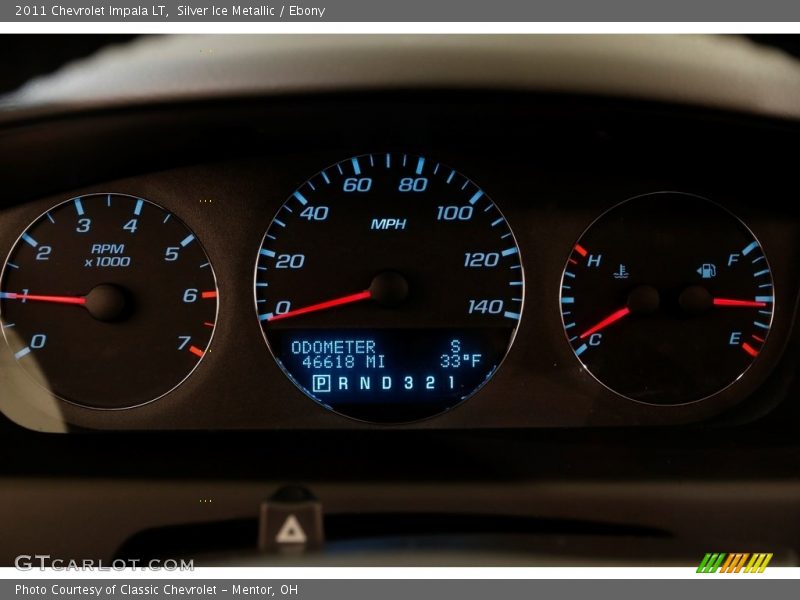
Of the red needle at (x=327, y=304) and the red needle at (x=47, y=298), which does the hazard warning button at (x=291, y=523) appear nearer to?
the red needle at (x=327, y=304)

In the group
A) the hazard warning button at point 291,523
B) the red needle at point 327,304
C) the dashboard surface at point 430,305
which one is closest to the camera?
the hazard warning button at point 291,523

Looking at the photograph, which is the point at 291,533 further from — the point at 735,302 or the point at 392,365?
the point at 735,302

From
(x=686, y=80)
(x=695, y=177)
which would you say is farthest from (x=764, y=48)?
(x=695, y=177)

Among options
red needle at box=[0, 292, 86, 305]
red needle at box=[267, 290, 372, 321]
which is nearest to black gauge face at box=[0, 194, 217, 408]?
red needle at box=[0, 292, 86, 305]

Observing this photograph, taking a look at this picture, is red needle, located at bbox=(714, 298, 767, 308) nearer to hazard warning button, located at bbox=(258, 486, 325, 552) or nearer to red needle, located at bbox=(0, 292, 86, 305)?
hazard warning button, located at bbox=(258, 486, 325, 552)

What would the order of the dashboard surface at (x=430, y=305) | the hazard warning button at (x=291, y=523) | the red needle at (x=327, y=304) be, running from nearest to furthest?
the hazard warning button at (x=291, y=523)
the dashboard surface at (x=430, y=305)
the red needle at (x=327, y=304)

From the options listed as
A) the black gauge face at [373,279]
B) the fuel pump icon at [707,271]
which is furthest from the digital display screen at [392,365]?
the fuel pump icon at [707,271]
